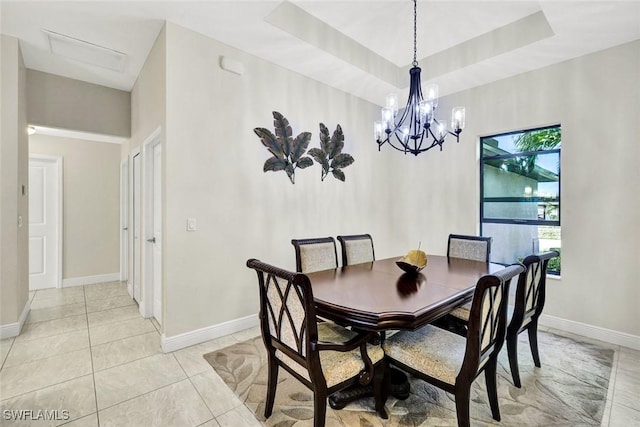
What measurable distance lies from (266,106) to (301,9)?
1008 mm

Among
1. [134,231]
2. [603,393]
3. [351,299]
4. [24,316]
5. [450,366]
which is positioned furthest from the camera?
[134,231]

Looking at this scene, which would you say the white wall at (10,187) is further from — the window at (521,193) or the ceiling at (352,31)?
the window at (521,193)

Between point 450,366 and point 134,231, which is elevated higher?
point 134,231

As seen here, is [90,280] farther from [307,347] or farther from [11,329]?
[307,347]

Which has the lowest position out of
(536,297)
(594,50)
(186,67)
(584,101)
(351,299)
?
(536,297)

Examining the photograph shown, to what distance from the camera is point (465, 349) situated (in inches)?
63.1

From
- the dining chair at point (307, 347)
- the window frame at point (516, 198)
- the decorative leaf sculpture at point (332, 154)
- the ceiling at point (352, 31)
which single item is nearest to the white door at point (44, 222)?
the ceiling at point (352, 31)

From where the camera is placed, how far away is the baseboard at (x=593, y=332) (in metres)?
2.78

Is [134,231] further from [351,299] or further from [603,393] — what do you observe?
[603,393]

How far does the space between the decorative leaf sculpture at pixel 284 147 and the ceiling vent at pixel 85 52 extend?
1801 millimetres

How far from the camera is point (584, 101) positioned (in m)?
3.06

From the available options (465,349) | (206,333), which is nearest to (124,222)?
(206,333)

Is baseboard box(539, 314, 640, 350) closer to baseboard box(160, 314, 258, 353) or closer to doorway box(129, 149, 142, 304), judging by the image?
baseboard box(160, 314, 258, 353)

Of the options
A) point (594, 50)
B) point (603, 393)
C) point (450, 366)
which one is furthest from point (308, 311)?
point (594, 50)
